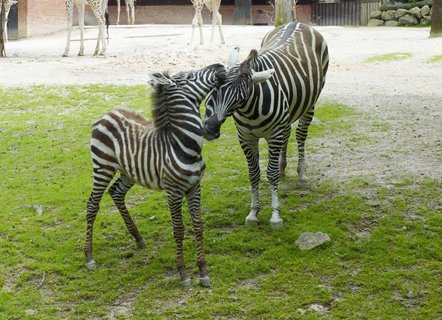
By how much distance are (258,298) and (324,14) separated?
93.4 ft

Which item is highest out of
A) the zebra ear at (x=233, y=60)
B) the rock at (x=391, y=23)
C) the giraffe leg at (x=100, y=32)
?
the rock at (x=391, y=23)

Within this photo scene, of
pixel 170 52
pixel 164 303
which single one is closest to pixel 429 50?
pixel 170 52

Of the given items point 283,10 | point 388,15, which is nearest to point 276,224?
point 283,10

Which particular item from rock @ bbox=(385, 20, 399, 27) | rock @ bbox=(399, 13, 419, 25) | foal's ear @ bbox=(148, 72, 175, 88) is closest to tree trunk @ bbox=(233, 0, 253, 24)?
rock @ bbox=(385, 20, 399, 27)

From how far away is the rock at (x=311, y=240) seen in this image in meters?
6.31

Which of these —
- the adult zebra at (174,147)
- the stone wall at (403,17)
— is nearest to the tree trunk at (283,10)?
the adult zebra at (174,147)

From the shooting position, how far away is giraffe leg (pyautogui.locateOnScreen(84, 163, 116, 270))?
6.01 m

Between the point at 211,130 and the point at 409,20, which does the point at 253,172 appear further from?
the point at 409,20

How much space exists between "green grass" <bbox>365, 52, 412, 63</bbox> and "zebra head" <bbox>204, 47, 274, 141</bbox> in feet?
40.8

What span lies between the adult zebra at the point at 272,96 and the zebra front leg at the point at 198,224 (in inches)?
19.8

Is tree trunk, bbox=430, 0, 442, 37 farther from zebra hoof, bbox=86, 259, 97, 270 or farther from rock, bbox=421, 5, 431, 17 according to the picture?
zebra hoof, bbox=86, 259, 97, 270

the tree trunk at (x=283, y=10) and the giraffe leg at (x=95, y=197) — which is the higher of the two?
the tree trunk at (x=283, y=10)

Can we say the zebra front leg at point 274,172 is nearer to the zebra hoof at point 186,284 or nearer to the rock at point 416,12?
the zebra hoof at point 186,284

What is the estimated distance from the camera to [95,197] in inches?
239
